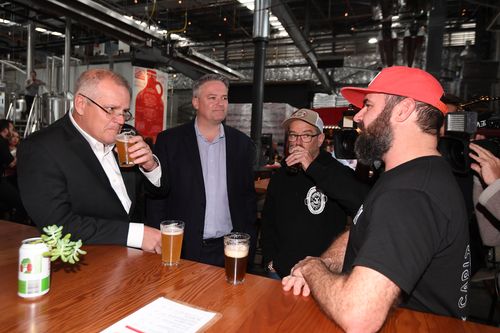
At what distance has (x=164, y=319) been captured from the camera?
0.99 m

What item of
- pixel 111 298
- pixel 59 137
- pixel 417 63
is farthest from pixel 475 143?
pixel 417 63

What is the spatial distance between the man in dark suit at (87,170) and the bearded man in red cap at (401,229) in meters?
0.86

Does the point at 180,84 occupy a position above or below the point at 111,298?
above

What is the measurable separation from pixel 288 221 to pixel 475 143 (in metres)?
1.16

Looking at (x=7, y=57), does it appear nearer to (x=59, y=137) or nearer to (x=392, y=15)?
(x=392, y=15)

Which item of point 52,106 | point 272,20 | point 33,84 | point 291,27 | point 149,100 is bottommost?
point 52,106

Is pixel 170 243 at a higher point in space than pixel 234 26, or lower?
lower

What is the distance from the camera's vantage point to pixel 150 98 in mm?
8359

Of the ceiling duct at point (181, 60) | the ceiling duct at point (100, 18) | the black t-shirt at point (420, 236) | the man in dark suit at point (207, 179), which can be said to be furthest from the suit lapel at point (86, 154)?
the ceiling duct at point (181, 60)

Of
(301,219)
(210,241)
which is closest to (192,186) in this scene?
(210,241)

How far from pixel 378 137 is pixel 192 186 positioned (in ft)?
5.10

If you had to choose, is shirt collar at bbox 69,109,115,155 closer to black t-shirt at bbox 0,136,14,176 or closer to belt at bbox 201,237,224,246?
belt at bbox 201,237,224,246

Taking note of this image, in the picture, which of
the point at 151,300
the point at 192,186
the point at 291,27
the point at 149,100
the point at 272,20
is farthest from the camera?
the point at 149,100

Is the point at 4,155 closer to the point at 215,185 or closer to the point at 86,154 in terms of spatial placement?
the point at 215,185
